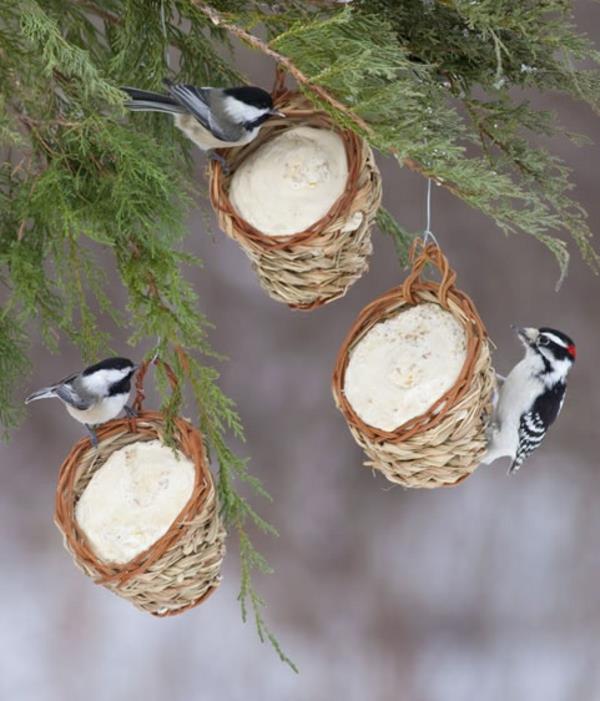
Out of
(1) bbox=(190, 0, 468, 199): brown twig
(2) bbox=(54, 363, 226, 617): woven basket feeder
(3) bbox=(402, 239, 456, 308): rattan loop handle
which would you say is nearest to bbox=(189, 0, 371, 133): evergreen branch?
(1) bbox=(190, 0, 468, 199): brown twig

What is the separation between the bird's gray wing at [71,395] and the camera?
0.88 meters

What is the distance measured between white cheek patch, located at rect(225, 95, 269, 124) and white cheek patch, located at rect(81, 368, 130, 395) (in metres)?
0.22

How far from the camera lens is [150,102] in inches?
32.1

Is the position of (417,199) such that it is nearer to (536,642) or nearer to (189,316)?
(536,642)

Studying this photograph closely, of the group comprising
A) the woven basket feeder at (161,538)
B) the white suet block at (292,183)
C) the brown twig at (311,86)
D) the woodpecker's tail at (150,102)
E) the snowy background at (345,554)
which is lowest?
the snowy background at (345,554)

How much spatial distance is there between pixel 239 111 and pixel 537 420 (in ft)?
1.19

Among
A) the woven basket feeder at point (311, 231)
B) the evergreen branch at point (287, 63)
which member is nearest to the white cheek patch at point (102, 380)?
the woven basket feeder at point (311, 231)

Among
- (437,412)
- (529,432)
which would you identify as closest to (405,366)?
(437,412)

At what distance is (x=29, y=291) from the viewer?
0.83 metres

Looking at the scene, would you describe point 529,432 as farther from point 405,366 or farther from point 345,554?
point 345,554

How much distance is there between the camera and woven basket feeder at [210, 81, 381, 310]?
82 centimetres

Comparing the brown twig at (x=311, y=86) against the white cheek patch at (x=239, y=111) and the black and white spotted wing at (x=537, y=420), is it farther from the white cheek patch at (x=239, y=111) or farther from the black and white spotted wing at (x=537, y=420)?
the black and white spotted wing at (x=537, y=420)

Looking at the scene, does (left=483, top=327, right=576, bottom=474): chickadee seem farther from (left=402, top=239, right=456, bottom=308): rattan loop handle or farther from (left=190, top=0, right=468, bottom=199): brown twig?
(left=190, top=0, right=468, bottom=199): brown twig

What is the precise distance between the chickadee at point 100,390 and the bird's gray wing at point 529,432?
0.32 meters
